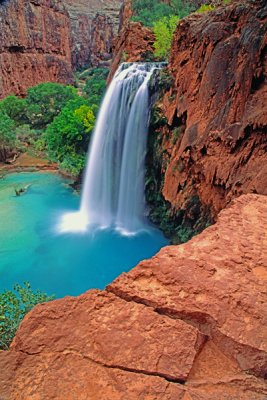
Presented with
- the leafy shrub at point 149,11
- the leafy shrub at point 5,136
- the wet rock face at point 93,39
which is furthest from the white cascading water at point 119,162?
the wet rock face at point 93,39

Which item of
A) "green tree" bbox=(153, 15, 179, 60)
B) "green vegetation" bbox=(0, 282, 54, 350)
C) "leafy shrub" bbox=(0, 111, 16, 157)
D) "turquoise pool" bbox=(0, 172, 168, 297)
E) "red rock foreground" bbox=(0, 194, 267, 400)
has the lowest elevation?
"turquoise pool" bbox=(0, 172, 168, 297)

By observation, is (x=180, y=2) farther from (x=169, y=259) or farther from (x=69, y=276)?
(x=169, y=259)

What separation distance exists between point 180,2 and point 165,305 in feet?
97.3

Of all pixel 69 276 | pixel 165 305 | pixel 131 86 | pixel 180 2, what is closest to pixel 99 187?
pixel 131 86

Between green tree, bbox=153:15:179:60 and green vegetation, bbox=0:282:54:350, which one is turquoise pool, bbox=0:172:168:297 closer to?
green vegetation, bbox=0:282:54:350

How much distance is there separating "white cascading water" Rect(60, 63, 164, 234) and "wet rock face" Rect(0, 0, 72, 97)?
1809cm

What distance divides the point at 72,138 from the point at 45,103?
10640 mm

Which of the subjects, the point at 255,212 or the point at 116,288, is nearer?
the point at 116,288

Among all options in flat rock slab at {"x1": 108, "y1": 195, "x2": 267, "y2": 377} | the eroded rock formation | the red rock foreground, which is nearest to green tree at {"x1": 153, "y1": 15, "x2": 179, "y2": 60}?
the eroded rock formation

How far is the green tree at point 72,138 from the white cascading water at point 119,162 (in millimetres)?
1987

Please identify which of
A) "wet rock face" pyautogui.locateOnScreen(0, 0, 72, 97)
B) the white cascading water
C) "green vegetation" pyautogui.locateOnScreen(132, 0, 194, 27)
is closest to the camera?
the white cascading water

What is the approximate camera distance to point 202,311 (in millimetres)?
2072

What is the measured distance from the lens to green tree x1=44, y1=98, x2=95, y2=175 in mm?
16594

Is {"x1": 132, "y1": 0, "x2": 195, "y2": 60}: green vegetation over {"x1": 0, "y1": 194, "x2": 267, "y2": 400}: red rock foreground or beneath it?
over
